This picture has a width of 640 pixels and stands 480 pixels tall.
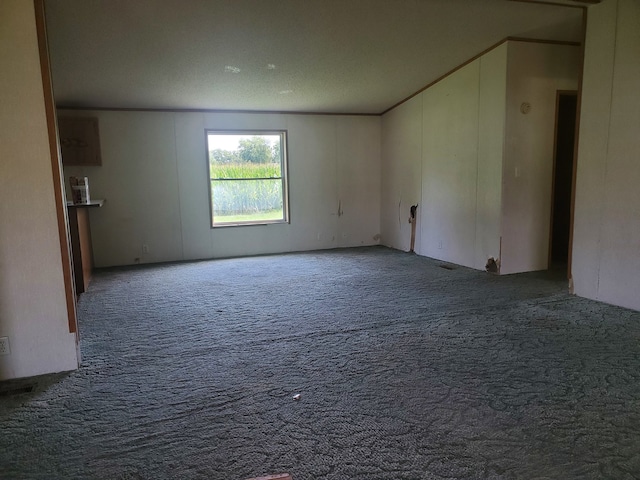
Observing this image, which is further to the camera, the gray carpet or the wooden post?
the wooden post

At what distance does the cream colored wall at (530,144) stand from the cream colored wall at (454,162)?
0.38ft

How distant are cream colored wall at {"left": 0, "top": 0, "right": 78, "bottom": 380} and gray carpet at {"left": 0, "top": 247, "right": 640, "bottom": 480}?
0.81 feet

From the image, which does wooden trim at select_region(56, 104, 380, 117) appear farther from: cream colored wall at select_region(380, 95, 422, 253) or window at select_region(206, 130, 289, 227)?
cream colored wall at select_region(380, 95, 422, 253)

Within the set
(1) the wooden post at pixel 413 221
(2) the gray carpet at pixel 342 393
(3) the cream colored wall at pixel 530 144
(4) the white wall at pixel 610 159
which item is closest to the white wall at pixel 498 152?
(3) the cream colored wall at pixel 530 144

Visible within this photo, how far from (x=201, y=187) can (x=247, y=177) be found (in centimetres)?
78

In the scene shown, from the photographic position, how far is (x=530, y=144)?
15.4ft

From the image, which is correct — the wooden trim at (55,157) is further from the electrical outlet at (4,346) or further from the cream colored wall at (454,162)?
the cream colored wall at (454,162)

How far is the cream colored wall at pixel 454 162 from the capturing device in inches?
187

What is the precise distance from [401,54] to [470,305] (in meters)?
3.06

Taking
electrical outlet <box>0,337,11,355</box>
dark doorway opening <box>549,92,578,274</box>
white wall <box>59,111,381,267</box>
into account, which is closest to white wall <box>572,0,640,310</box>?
dark doorway opening <box>549,92,578,274</box>

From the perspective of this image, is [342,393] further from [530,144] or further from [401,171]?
[401,171]

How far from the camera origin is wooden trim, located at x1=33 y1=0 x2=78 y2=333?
230 centimetres

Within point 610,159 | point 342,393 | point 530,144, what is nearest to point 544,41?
point 530,144

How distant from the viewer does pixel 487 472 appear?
155 centimetres
